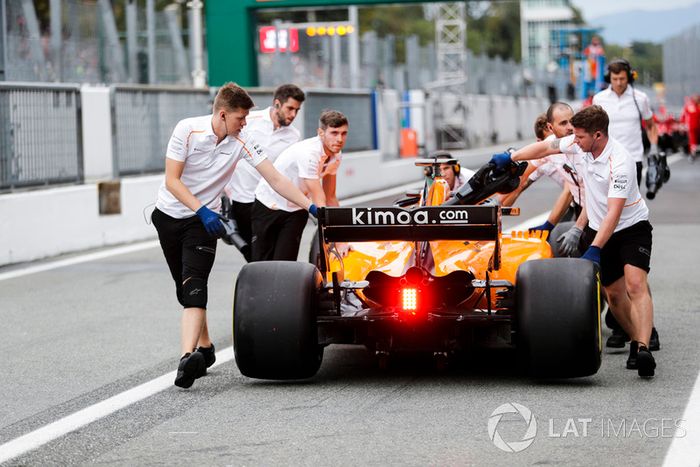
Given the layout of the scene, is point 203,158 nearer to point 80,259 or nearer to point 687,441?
point 687,441

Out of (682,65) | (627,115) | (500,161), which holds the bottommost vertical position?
(500,161)

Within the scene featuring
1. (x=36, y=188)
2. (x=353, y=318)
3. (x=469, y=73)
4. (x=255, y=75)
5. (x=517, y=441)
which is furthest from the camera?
(x=469, y=73)

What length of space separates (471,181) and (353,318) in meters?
1.27

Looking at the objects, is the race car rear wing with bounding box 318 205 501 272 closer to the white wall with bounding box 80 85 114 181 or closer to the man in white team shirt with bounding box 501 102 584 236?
the man in white team shirt with bounding box 501 102 584 236

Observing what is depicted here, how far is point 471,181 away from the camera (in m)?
8.92

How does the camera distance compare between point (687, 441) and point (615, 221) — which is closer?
point (687, 441)

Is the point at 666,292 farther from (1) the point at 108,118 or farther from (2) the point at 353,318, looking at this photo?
(1) the point at 108,118

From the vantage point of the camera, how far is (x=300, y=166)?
9883mm

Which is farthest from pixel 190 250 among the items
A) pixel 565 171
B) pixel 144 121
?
pixel 144 121

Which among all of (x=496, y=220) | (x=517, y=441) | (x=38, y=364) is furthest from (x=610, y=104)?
(x=517, y=441)

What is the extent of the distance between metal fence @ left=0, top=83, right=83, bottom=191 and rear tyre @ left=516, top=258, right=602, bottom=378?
9.20 metres

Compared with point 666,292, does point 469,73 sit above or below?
above

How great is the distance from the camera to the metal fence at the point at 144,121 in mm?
18891

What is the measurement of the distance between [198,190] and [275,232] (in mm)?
1802
